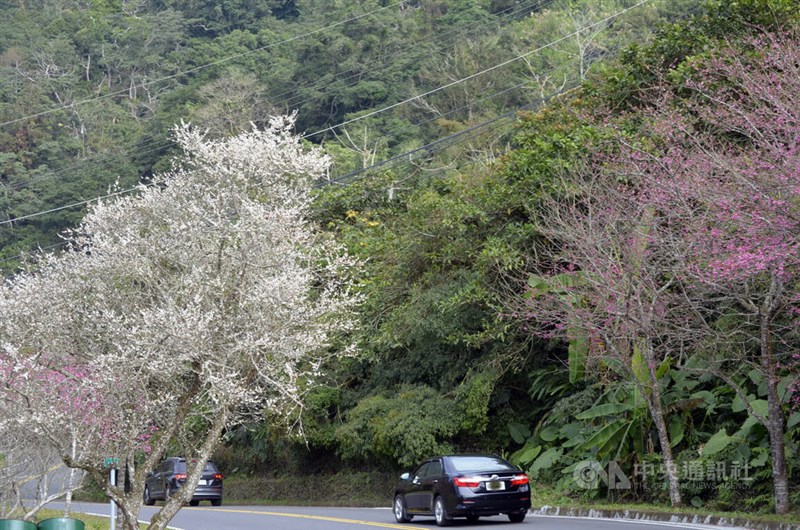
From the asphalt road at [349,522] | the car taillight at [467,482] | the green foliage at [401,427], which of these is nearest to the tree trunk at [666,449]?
the asphalt road at [349,522]

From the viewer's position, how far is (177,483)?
96.2 ft

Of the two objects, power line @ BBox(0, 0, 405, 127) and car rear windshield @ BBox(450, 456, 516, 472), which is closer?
car rear windshield @ BBox(450, 456, 516, 472)

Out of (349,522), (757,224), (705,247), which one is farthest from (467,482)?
(757,224)

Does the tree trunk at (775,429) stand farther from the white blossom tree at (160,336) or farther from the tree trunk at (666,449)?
the white blossom tree at (160,336)

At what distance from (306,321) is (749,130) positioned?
810 centimetres

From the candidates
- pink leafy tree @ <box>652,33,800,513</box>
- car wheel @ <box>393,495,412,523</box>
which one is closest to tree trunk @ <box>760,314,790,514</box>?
pink leafy tree @ <box>652,33,800,513</box>

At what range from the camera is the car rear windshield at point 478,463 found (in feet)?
57.6

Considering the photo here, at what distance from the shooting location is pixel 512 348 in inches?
960

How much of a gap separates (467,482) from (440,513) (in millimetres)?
885

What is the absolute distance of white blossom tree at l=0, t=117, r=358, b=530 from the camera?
15070 mm

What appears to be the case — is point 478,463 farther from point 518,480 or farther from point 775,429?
point 775,429

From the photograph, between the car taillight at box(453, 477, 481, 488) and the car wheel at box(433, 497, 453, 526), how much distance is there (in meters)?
0.56

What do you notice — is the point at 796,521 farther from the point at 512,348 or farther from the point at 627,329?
the point at 512,348

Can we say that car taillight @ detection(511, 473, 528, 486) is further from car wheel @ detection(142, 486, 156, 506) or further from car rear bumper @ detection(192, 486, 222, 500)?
car wheel @ detection(142, 486, 156, 506)
